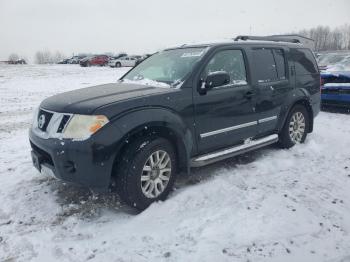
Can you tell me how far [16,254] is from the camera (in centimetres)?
309

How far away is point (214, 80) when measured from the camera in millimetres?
4285

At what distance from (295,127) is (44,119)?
170 inches

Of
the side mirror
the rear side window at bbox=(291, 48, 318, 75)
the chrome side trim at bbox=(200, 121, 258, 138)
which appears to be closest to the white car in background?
the rear side window at bbox=(291, 48, 318, 75)

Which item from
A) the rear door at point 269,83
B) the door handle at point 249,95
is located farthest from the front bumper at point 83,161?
the rear door at point 269,83

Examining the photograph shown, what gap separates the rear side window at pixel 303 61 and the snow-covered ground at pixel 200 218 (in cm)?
177

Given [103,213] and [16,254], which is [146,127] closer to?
[103,213]

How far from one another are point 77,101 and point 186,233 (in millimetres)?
1848

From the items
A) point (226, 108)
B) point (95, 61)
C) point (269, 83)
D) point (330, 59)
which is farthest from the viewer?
point (95, 61)

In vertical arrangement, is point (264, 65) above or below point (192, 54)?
below

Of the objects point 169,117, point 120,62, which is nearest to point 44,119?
point 169,117

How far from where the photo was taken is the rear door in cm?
525

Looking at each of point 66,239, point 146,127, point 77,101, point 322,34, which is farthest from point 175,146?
point 322,34

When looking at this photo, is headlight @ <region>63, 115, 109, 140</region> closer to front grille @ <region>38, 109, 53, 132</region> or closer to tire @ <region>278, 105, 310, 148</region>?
front grille @ <region>38, 109, 53, 132</region>

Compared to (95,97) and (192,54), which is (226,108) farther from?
(95,97)
